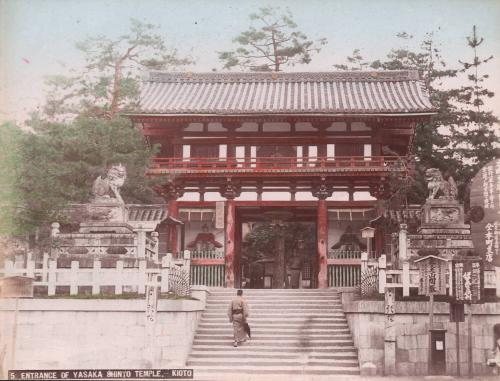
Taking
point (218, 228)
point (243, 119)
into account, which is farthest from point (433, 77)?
point (218, 228)

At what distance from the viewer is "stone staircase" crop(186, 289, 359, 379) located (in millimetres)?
16078

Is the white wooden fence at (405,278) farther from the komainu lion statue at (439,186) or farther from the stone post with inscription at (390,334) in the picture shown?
the komainu lion statue at (439,186)

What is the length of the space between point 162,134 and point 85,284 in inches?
435

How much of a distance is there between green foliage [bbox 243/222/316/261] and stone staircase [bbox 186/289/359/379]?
55.7 ft

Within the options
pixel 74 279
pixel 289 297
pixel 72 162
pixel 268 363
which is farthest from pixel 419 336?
pixel 72 162

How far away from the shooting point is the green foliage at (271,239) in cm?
3762

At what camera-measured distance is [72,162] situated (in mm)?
24734

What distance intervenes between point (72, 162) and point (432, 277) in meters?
14.1

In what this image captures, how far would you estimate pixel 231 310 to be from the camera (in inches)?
674

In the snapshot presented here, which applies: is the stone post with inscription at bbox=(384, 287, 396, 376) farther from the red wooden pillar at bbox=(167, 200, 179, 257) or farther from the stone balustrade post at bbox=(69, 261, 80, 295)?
the red wooden pillar at bbox=(167, 200, 179, 257)

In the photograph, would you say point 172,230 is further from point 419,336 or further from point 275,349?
point 419,336

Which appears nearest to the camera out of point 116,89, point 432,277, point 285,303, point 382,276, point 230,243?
point 432,277

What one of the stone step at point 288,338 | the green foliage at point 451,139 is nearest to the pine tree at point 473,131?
the green foliage at point 451,139

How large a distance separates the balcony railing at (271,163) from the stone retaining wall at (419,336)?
32.4 ft
